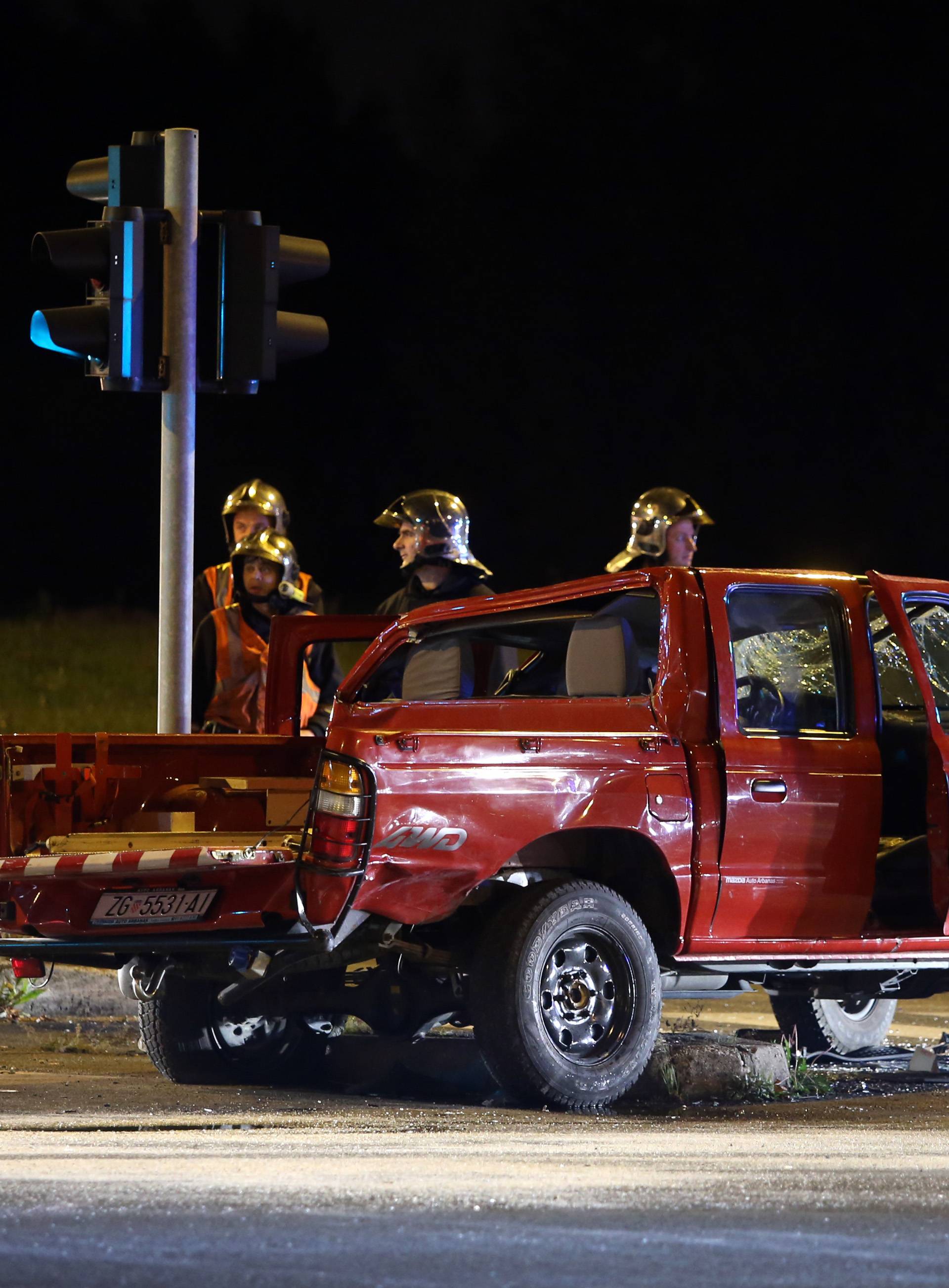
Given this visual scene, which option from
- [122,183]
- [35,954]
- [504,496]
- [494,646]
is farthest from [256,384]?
[504,496]

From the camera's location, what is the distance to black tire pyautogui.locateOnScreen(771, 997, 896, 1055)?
1038 centimetres

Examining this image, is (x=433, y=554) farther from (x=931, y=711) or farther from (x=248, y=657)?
(x=931, y=711)

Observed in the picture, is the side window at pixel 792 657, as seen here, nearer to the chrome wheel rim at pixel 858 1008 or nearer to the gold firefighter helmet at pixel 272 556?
the chrome wheel rim at pixel 858 1008

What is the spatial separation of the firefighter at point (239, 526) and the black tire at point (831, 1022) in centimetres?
415

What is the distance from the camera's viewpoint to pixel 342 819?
7.11 meters

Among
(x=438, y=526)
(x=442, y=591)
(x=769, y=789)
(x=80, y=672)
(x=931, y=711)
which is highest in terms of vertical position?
(x=80, y=672)

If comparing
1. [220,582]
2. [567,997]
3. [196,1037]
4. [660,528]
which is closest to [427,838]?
[567,997]

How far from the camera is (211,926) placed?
728 cm

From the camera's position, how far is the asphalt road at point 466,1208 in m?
4.54

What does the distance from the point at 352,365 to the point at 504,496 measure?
3.30m

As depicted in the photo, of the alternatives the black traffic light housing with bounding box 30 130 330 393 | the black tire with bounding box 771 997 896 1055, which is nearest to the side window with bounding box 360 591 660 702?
the black traffic light housing with bounding box 30 130 330 393

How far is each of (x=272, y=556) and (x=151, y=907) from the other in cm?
450

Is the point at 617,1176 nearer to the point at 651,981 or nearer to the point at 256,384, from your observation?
the point at 651,981

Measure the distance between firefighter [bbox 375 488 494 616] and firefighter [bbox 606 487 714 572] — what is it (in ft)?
5.43
